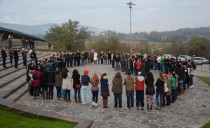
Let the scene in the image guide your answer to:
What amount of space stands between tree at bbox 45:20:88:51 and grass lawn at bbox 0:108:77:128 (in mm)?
57954

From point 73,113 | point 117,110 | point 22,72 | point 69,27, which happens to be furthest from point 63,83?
point 69,27

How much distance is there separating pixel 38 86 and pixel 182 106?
754 centimetres

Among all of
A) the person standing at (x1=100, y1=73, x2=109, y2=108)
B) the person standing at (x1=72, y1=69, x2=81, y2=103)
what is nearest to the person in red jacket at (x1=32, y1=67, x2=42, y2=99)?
the person standing at (x1=72, y1=69, x2=81, y2=103)

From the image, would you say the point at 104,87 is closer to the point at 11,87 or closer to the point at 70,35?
the point at 11,87

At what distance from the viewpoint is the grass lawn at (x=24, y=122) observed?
9461mm

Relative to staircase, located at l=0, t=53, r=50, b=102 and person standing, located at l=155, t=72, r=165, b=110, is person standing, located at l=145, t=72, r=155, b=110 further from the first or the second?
staircase, located at l=0, t=53, r=50, b=102

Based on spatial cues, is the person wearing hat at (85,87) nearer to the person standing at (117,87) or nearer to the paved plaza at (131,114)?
the paved plaza at (131,114)

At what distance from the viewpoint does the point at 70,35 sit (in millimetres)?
68812

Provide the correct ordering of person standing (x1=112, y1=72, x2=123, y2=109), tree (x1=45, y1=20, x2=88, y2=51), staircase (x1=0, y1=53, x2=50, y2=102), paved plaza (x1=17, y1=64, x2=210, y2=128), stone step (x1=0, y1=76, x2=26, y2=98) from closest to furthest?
paved plaza (x1=17, y1=64, x2=210, y2=128), person standing (x1=112, y1=72, x2=123, y2=109), stone step (x1=0, y1=76, x2=26, y2=98), staircase (x1=0, y1=53, x2=50, y2=102), tree (x1=45, y1=20, x2=88, y2=51)

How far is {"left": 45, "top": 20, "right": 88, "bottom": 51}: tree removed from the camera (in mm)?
68750

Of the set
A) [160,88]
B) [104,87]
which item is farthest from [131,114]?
[160,88]

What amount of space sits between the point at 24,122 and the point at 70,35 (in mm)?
59896

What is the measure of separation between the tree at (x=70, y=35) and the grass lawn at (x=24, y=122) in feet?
190

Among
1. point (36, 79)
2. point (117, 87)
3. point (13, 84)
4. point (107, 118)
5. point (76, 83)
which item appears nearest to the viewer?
point (107, 118)
